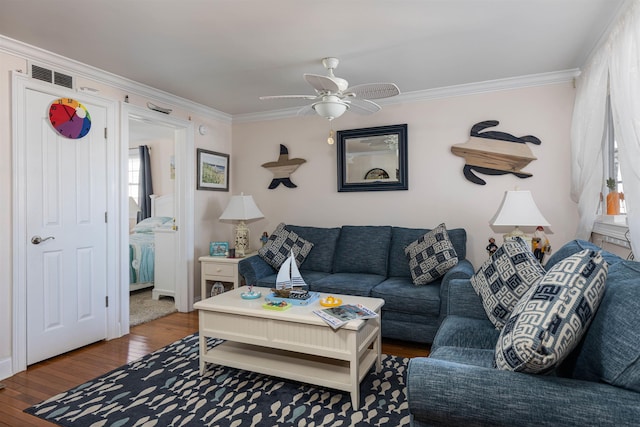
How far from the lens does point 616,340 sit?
1.18 metres

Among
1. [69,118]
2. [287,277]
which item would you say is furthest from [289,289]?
[69,118]

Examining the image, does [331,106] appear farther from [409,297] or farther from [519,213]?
[519,213]

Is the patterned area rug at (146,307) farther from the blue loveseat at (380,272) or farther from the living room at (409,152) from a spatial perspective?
the blue loveseat at (380,272)

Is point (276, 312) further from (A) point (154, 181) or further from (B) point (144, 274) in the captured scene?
(A) point (154, 181)

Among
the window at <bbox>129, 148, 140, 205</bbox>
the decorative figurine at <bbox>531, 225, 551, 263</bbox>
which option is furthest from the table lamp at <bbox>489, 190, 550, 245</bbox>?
the window at <bbox>129, 148, 140, 205</bbox>

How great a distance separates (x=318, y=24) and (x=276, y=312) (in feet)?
6.19

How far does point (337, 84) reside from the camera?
2.59m

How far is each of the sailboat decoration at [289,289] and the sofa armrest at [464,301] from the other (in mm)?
945

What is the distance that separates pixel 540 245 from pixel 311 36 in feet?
8.57

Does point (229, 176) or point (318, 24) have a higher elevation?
point (318, 24)

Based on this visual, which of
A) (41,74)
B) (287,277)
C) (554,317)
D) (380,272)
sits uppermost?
(41,74)

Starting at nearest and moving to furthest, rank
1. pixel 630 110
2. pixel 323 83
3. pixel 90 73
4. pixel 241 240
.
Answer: pixel 630 110 → pixel 323 83 → pixel 90 73 → pixel 241 240

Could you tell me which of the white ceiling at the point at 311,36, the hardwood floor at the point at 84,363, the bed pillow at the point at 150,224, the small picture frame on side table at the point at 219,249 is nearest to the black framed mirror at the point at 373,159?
the white ceiling at the point at 311,36

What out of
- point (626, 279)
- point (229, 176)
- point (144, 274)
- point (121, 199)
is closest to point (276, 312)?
point (626, 279)
